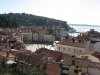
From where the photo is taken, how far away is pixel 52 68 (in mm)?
18844

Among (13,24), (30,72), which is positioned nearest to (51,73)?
(30,72)

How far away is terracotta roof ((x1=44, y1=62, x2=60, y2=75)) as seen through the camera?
59.5 ft

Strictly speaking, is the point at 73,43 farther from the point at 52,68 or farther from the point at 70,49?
the point at 52,68

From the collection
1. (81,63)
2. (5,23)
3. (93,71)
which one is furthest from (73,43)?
(5,23)

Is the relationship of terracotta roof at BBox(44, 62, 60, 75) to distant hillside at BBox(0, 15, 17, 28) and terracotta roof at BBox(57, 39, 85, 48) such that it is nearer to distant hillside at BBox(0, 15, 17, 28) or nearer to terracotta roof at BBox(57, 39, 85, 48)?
terracotta roof at BBox(57, 39, 85, 48)

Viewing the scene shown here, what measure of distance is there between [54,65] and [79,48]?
13045mm

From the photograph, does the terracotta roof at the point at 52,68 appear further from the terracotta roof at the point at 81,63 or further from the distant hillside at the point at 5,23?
the distant hillside at the point at 5,23

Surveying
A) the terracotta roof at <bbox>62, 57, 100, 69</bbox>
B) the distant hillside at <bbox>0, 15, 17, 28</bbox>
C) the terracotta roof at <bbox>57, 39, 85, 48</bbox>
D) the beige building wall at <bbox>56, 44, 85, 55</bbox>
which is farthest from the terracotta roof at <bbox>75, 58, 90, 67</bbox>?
the distant hillside at <bbox>0, 15, 17, 28</bbox>

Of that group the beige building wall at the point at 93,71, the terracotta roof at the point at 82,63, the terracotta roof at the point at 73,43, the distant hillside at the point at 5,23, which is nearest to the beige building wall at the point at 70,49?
the terracotta roof at the point at 73,43

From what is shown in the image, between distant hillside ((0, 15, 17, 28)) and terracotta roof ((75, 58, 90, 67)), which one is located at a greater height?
terracotta roof ((75, 58, 90, 67))

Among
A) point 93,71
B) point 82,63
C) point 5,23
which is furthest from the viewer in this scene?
point 5,23

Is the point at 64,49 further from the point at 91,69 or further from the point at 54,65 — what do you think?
the point at 91,69

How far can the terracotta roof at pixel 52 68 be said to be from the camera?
18127 millimetres

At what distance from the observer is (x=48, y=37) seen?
337ft
